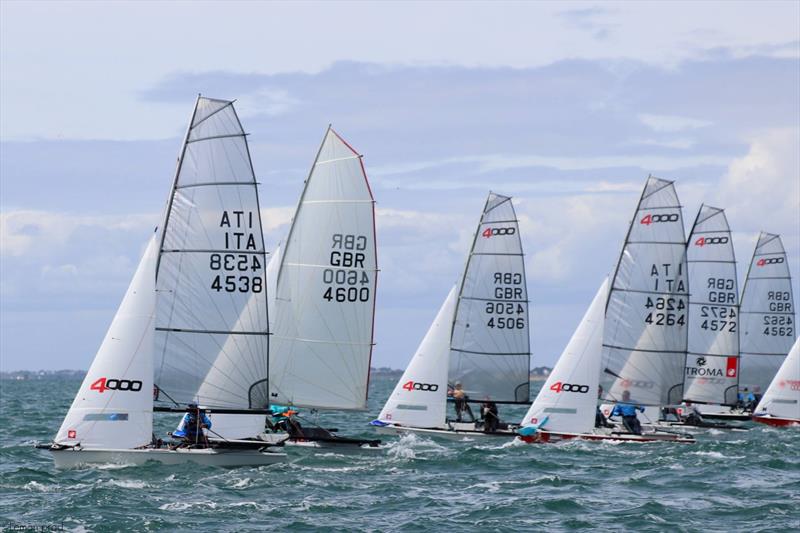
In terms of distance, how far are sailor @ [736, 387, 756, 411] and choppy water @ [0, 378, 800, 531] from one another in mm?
20426

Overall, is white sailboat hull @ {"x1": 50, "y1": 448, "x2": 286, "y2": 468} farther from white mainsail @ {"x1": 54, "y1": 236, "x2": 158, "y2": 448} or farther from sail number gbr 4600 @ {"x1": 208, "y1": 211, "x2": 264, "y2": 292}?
sail number gbr 4600 @ {"x1": 208, "y1": 211, "x2": 264, "y2": 292}

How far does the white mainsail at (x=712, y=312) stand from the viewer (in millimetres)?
54562

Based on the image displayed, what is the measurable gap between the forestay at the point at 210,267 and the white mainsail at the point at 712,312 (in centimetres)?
2755

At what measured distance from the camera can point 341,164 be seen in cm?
3488

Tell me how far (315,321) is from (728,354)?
2718cm

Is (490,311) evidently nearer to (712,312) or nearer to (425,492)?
(712,312)

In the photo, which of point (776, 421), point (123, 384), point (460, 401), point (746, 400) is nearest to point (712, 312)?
point (776, 421)

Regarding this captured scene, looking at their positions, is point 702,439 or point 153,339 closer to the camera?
point 153,339

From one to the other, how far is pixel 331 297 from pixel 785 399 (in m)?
24.8

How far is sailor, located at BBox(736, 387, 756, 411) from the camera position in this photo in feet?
190

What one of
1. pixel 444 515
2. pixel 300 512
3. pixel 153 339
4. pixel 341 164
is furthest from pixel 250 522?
pixel 341 164

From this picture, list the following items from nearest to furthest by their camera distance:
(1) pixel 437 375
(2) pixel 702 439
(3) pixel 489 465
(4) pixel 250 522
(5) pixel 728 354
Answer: (4) pixel 250 522 < (3) pixel 489 465 < (1) pixel 437 375 < (2) pixel 702 439 < (5) pixel 728 354

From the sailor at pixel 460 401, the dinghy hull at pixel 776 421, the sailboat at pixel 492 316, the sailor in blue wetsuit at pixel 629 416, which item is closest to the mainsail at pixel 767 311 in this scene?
the dinghy hull at pixel 776 421

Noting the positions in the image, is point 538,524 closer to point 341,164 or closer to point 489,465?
point 489,465
